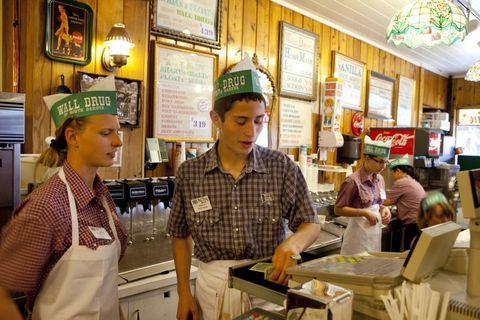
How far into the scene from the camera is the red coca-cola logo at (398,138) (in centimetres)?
555

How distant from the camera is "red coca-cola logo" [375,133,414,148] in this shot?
218 inches

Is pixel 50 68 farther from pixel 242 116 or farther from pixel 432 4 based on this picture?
pixel 432 4

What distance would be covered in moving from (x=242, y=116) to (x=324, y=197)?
308cm

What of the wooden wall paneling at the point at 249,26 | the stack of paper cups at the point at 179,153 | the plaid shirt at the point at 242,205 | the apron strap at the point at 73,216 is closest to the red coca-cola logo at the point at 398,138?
the wooden wall paneling at the point at 249,26

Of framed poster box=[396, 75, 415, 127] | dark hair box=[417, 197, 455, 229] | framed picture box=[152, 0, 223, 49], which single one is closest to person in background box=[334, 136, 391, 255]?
dark hair box=[417, 197, 455, 229]

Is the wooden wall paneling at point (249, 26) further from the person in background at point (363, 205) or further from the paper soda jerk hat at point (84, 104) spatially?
the paper soda jerk hat at point (84, 104)

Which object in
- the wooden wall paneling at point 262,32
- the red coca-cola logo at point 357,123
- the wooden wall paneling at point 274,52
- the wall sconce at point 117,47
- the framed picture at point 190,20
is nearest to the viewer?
the wall sconce at point 117,47

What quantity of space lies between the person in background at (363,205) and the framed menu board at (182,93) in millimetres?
1334

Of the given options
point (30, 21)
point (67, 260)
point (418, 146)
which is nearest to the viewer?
point (67, 260)

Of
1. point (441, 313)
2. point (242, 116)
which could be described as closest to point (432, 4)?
point (242, 116)

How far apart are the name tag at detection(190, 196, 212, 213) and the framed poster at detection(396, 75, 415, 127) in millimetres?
5601

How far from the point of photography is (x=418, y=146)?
5559 mm

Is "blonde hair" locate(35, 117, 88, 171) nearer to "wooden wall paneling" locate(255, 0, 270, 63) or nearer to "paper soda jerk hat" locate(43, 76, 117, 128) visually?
"paper soda jerk hat" locate(43, 76, 117, 128)

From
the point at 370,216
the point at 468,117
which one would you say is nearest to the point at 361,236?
the point at 370,216
